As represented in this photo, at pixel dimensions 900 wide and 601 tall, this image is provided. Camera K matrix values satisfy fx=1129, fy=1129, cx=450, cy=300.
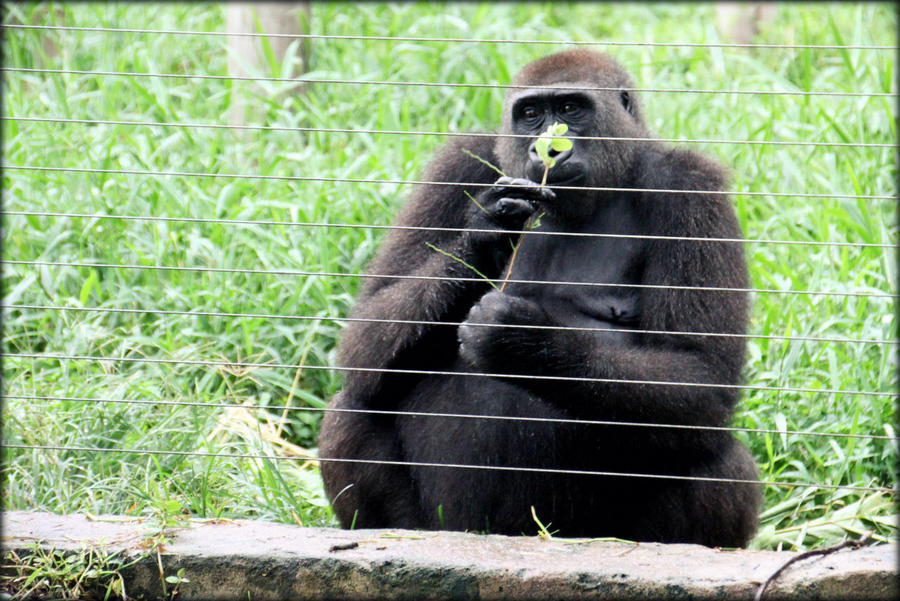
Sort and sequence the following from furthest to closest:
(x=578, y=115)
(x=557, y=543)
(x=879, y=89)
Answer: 1. (x=879, y=89)
2. (x=578, y=115)
3. (x=557, y=543)

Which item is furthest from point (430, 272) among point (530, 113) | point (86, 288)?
point (86, 288)

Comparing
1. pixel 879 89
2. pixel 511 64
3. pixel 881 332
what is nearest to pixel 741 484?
pixel 881 332

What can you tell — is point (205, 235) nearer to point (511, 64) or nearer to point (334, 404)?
point (334, 404)

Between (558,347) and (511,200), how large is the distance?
50 centimetres

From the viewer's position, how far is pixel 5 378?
446 cm

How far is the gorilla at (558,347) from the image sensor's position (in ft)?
11.4

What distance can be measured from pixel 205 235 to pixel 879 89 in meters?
3.46

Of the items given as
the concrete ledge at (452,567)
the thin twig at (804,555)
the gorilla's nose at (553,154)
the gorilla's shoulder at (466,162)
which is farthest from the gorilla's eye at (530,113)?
the thin twig at (804,555)

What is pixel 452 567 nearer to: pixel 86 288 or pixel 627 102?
pixel 627 102

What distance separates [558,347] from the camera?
3.44m

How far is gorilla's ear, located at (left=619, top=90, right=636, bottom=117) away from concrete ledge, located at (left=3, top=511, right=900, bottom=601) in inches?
63.6

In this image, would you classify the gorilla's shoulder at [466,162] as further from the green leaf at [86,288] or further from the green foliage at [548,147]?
the green leaf at [86,288]

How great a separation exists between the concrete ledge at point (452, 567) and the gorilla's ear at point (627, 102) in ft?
5.30

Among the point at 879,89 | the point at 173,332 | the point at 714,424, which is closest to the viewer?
the point at 714,424
